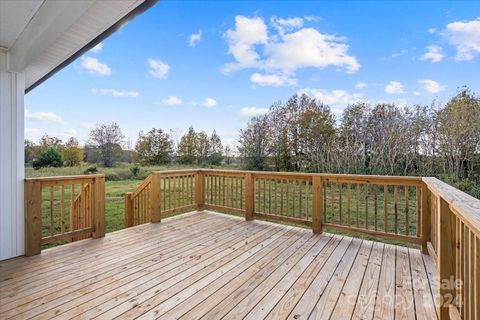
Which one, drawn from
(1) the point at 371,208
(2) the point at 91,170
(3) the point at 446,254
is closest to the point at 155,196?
(3) the point at 446,254

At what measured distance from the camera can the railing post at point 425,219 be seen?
2947 millimetres

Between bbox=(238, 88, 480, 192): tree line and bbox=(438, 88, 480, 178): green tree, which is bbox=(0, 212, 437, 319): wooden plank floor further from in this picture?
bbox=(438, 88, 480, 178): green tree

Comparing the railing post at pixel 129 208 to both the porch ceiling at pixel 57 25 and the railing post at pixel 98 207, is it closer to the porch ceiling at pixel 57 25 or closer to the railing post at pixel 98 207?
the railing post at pixel 98 207

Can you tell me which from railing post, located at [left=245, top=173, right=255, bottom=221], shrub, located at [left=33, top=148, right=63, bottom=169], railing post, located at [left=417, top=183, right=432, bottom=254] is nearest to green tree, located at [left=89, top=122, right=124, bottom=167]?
shrub, located at [left=33, top=148, right=63, bottom=169]

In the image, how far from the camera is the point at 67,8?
1949mm

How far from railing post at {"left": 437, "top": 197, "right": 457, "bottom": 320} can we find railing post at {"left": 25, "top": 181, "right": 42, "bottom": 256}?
4179 mm

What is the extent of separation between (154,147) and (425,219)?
29.7ft

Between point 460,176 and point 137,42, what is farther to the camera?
point 137,42

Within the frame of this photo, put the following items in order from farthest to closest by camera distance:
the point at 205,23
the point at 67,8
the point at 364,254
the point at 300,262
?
the point at 205,23
the point at 364,254
the point at 300,262
the point at 67,8

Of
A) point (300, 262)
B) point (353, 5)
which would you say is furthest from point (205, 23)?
point (300, 262)

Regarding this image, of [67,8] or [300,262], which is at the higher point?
[67,8]

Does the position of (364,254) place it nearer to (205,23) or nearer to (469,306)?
(469,306)

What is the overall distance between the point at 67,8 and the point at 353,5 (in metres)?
6.04

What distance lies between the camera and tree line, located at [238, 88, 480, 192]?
561 cm
